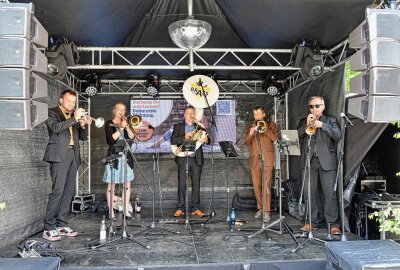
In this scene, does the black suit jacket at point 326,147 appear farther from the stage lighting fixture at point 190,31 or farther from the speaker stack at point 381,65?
the stage lighting fixture at point 190,31

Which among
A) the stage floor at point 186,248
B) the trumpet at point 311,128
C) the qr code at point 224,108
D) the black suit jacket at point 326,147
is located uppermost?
the qr code at point 224,108

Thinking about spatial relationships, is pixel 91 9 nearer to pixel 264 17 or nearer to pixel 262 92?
pixel 264 17

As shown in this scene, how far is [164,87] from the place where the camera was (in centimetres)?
740

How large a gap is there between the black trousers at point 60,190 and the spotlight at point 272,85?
157 inches

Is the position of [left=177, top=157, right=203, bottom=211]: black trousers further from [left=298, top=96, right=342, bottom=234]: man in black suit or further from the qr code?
[left=298, top=96, right=342, bottom=234]: man in black suit

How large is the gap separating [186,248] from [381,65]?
8.78 ft

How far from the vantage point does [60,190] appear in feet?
14.2

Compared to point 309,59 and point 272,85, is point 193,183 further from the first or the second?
point 309,59

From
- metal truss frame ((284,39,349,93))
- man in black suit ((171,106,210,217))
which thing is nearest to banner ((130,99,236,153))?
man in black suit ((171,106,210,217))

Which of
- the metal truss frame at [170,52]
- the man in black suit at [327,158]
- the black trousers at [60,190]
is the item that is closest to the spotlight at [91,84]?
the metal truss frame at [170,52]

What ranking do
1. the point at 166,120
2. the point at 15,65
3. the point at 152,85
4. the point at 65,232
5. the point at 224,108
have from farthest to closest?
the point at 224,108 → the point at 166,120 → the point at 152,85 → the point at 65,232 → the point at 15,65

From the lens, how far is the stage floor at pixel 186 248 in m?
3.41

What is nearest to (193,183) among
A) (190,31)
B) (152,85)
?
(152,85)

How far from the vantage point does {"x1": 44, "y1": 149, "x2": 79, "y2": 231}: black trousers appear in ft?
14.1
